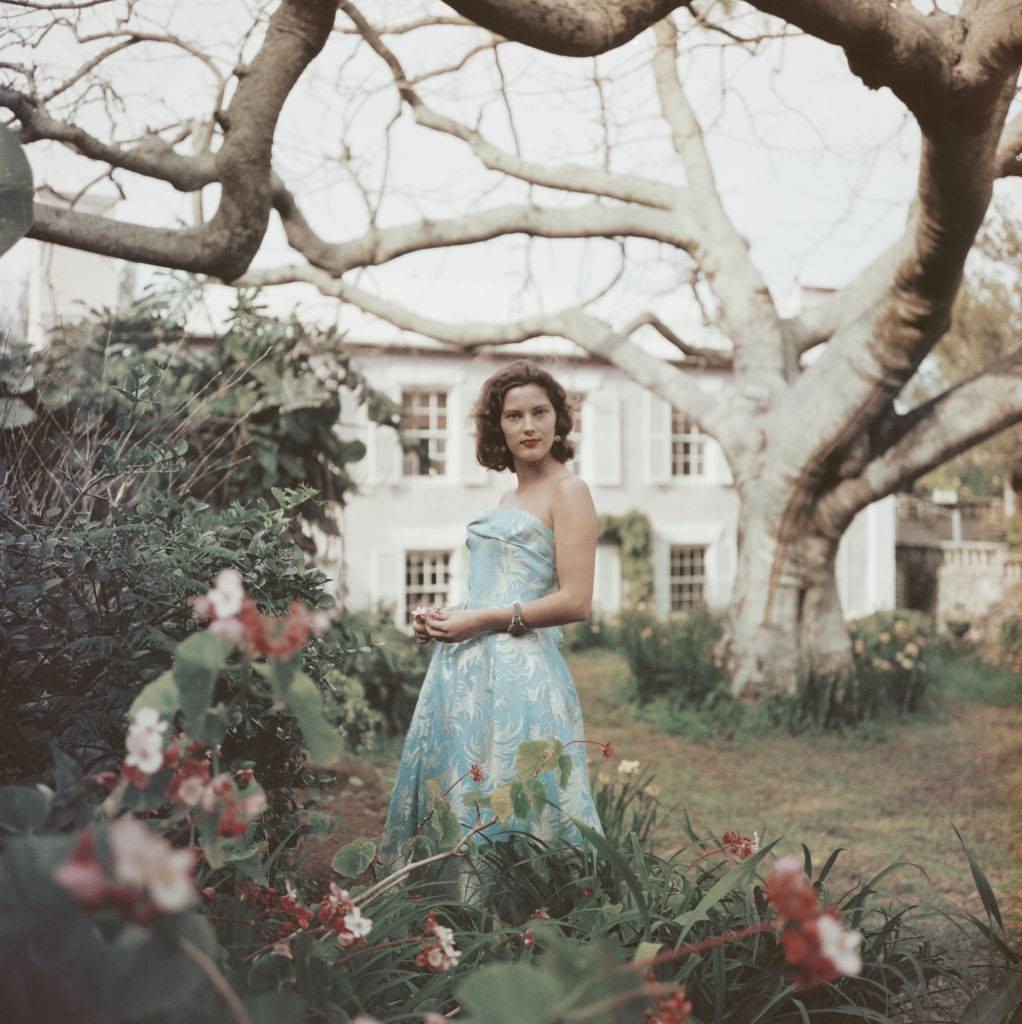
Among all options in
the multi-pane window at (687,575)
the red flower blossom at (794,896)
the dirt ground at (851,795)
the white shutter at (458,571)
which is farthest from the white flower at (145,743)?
the multi-pane window at (687,575)

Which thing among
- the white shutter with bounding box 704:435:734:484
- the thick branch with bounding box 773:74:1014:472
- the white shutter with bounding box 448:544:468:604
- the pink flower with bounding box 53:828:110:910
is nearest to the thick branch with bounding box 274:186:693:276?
the thick branch with bounding box 773:74:1014:472

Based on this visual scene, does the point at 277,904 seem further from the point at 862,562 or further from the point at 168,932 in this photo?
the point at 862,562

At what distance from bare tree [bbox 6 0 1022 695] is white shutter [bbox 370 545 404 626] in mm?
5697

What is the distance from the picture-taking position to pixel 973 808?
222 inches

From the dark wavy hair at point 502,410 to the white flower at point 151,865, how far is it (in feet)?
7.29

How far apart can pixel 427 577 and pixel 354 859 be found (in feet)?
41.7

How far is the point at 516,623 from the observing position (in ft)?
9.16

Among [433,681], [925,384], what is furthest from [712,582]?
[433,681]

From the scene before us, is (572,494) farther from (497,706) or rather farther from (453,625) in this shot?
(497,706)

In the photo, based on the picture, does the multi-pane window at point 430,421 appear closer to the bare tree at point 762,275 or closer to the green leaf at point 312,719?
the bare tree at point 762,275

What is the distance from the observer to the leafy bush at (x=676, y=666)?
7984 millimetres

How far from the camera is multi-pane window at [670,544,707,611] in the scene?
1648cm

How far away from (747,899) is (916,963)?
414mm

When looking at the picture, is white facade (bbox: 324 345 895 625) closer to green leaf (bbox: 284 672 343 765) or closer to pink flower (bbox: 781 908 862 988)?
green leaf (bbox: 284 672 343 765)
